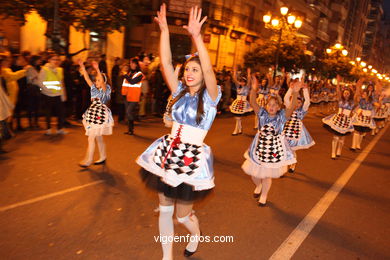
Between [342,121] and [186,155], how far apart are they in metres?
7.15

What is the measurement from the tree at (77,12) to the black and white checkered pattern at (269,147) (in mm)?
7465

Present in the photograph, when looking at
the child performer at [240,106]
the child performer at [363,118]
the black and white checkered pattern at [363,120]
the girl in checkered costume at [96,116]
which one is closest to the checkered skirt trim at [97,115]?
the girl in checkered costume at [96,116]

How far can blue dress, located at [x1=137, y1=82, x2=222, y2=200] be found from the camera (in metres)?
3.22

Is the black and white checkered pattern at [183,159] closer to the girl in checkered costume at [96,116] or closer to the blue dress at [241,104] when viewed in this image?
the girl in checkered costume at [96,116]

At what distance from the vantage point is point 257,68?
33.8 m

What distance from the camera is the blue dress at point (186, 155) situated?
3225 millimetres

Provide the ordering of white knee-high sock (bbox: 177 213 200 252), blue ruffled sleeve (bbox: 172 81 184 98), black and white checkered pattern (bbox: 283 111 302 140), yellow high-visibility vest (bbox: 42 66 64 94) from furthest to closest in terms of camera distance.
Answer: yellow high-visibility vest (bbox: 42 66 64 94)
black and white checkered pattern (bbox: 283 111 302 140)
white knee-high sock (bbox: 177 213 200 252)
blue ruffled sleeve (bbox: 172 81 184 98)

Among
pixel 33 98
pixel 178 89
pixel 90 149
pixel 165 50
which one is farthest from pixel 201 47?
pixel 33 98

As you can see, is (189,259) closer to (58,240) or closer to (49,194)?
(58,240)

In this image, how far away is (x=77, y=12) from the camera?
36.6 feet

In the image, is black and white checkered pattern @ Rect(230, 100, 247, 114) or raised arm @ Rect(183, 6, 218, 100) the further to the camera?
black and white checkered pattern @ Rect(230, 100, 247, 114)

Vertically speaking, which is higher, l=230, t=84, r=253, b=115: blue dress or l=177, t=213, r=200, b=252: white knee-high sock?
l=230, t=84, r=253, b=115: blue dress

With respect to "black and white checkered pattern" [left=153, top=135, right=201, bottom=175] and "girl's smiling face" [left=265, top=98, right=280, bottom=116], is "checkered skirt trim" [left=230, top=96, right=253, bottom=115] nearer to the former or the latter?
"girl's smiling face" [left=265, top=98, right=280, bottom=116]

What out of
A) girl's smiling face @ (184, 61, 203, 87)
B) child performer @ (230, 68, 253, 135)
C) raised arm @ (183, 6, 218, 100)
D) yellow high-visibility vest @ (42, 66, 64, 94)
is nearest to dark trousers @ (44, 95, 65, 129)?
yellow high-visibility vest @ (42, 66, 64, 94)
